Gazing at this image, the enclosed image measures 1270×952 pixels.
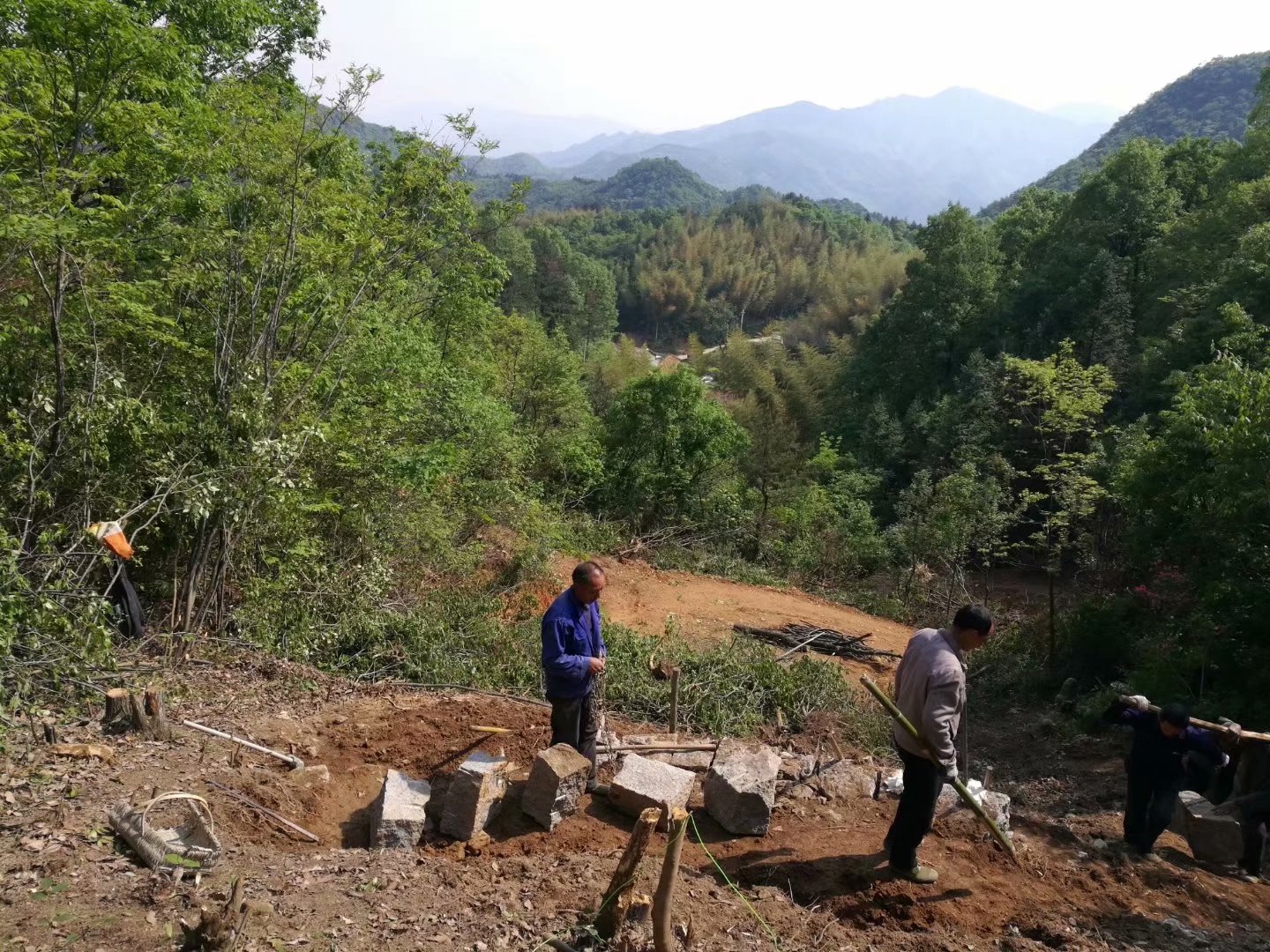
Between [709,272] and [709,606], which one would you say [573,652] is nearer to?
[709,606]

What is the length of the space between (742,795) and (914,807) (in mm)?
985

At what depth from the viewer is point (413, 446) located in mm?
9414

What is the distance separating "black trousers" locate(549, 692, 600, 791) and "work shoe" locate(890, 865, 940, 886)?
70.2 inches

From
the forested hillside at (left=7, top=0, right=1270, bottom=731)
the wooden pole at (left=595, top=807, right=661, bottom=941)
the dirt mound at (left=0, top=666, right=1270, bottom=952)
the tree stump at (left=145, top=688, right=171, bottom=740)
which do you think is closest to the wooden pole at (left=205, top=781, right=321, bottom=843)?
the dirt mound at (left=0, top=666, right=1270, bottom=952)

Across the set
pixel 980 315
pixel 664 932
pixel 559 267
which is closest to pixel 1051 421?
pixel 664 932

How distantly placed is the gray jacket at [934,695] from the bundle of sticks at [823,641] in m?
7.52

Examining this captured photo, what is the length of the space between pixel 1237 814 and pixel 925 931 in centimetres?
264

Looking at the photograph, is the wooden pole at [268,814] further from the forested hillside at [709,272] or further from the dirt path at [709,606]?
the forested hillside at [709,272]

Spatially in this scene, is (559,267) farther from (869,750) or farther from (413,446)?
(869,750)

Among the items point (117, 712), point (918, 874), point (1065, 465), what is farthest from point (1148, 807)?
point (1065, 465)

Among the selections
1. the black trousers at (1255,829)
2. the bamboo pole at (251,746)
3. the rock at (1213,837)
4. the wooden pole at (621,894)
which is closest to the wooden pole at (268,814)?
the bamboo pole at (251,746)

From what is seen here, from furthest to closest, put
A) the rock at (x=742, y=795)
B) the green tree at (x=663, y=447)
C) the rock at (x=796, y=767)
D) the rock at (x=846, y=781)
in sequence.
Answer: the green tree at (x=663, y=447)
the rock at (x=796, y=767)
the rock at (x=846, y=781)
the rock at (x=742, y=795)

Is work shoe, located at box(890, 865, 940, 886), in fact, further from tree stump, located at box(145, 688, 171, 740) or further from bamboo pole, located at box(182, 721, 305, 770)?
tree stump, located at box(145, 688, 171, 740)

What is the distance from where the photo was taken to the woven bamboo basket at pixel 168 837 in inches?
139
